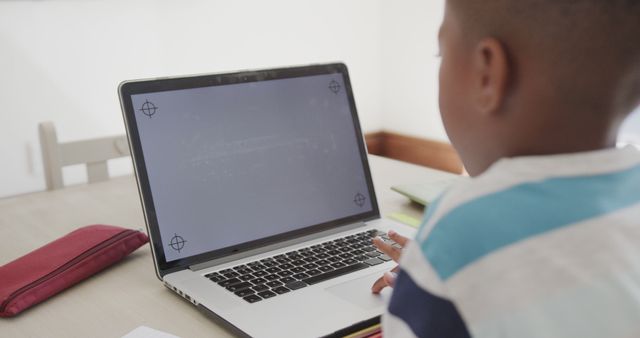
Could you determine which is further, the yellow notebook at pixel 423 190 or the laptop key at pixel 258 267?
the yellow notebook at pixel 423 190

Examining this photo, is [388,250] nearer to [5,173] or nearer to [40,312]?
[40,312]

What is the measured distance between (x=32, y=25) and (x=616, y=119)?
6.64ft

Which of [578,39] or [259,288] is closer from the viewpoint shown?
[578,39]

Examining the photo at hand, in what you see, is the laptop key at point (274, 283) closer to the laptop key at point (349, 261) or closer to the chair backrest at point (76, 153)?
the laptop key at point (349, 261)

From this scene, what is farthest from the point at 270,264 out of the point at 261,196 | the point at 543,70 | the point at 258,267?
the point at 543,70

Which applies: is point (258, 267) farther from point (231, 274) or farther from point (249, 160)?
point (249, 160)

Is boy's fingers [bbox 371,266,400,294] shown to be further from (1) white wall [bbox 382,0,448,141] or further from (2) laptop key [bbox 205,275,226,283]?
(1) white wall [bbox 382,0,448,141]

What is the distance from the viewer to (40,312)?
0.83m

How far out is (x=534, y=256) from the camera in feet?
1.56

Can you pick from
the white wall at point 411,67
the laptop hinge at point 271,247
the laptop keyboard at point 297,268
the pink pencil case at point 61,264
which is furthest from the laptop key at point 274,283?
the white wall at point 411,67

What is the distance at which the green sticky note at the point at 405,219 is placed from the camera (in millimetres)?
1102

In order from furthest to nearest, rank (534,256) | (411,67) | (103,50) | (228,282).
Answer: (411,67) < (103,50) < (228,282) < (534,256)

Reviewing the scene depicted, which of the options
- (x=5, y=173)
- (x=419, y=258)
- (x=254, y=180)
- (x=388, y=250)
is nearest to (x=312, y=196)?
(x=254, y=180)

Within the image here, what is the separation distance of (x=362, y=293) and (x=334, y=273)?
0.07 metres
